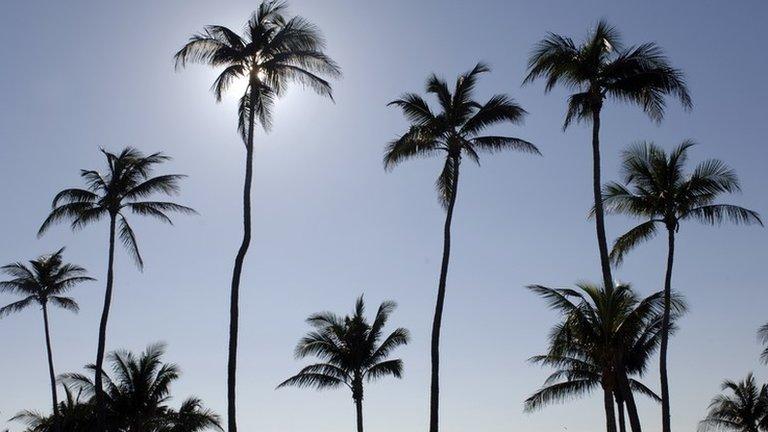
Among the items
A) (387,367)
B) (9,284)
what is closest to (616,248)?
(387,367)

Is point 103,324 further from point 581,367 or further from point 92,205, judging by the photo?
point 581,367

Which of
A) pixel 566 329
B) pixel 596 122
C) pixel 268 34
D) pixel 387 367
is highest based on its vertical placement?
pixel 268 34

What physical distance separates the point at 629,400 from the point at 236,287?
12321mm

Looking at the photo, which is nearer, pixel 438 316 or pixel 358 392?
pixel 438 316

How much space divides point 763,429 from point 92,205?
38200mm

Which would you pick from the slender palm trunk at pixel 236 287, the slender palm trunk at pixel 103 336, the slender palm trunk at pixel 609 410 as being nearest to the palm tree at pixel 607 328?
the slender palm trunk at pixel 609 410

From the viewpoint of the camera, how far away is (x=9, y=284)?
43.3m

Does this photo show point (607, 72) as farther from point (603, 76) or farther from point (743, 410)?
point (743, 410)

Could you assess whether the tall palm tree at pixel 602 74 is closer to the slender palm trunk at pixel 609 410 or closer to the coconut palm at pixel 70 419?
the slender palm trunk at pixel 609 410

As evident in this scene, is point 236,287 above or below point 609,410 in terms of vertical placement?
above

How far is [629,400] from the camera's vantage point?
2316 centimetres

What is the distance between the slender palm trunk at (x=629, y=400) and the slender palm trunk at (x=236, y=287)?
11.1 m

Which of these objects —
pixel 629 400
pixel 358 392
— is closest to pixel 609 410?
pixel 629 400

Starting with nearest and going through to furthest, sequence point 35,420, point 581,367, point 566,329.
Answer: point 566,329 < point 581,367 < point 35,420
